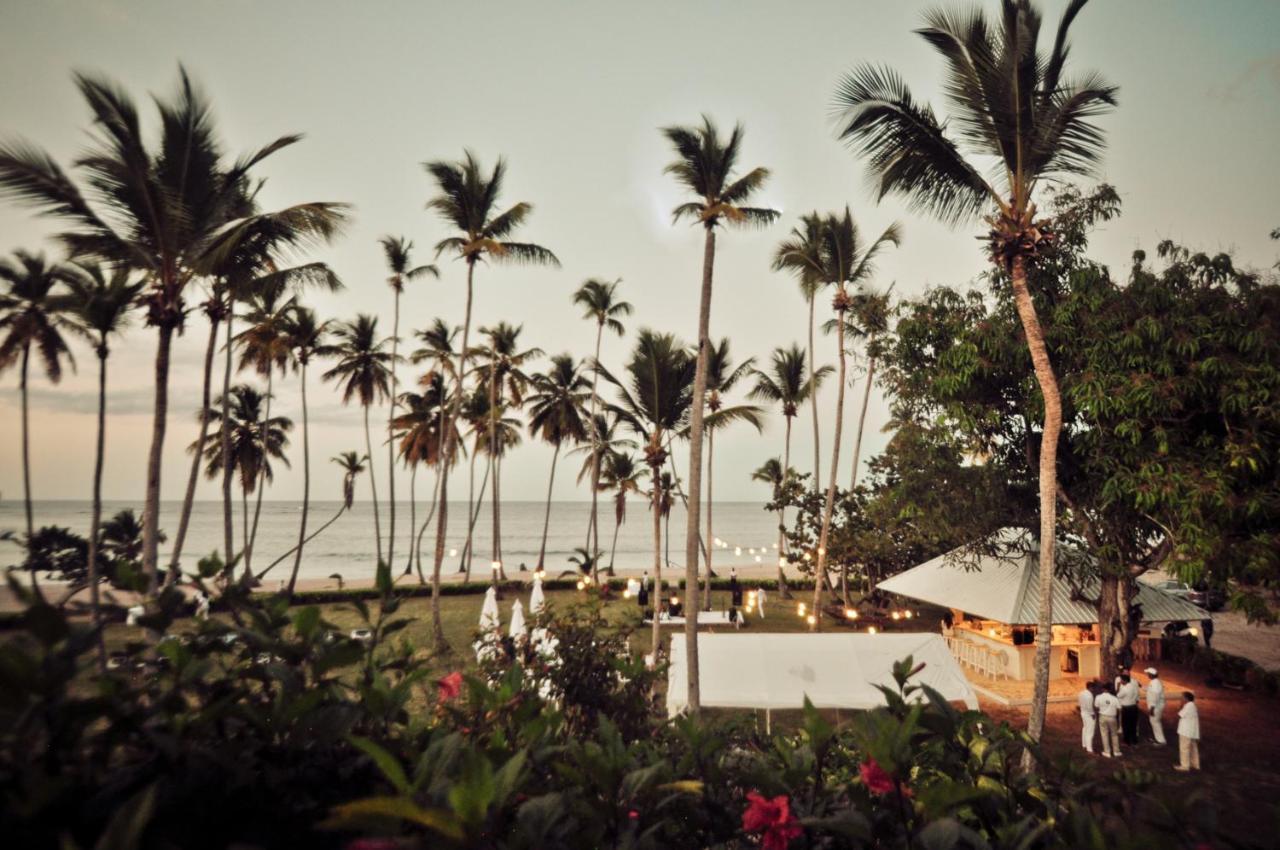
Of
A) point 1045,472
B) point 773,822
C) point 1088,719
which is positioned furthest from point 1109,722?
point 773,822

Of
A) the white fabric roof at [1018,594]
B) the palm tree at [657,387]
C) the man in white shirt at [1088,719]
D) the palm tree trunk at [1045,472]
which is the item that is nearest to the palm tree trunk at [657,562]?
the palm tree at [657,387]

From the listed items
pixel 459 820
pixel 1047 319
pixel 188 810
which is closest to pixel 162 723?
pixel 188 810

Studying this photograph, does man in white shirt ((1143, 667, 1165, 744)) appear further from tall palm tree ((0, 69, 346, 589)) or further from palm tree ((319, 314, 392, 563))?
palm tree ((319, 314, 392, 563))

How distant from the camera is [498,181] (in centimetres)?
1595

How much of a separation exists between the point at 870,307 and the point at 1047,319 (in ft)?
13.1

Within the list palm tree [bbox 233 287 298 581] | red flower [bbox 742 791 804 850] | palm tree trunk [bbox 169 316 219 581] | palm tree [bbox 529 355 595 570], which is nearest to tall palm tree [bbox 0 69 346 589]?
palm tree trunk [bbox 169 316 219 581]

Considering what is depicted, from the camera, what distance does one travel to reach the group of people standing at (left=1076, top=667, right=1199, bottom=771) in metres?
8.85

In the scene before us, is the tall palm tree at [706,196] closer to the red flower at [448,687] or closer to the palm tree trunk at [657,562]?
the palm tree trunk at [657,562]

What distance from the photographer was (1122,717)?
33.6 feet

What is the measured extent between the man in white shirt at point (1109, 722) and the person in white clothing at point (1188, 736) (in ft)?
2.56

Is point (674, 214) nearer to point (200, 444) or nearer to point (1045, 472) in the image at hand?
point (1045, 472)

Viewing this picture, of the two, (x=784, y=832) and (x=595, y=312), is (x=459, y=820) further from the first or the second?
(x=595, y=312)

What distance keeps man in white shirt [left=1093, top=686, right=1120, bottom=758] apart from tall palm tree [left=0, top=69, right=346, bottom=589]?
1472 centimetres

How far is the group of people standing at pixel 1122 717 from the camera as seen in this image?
29.0 feet
